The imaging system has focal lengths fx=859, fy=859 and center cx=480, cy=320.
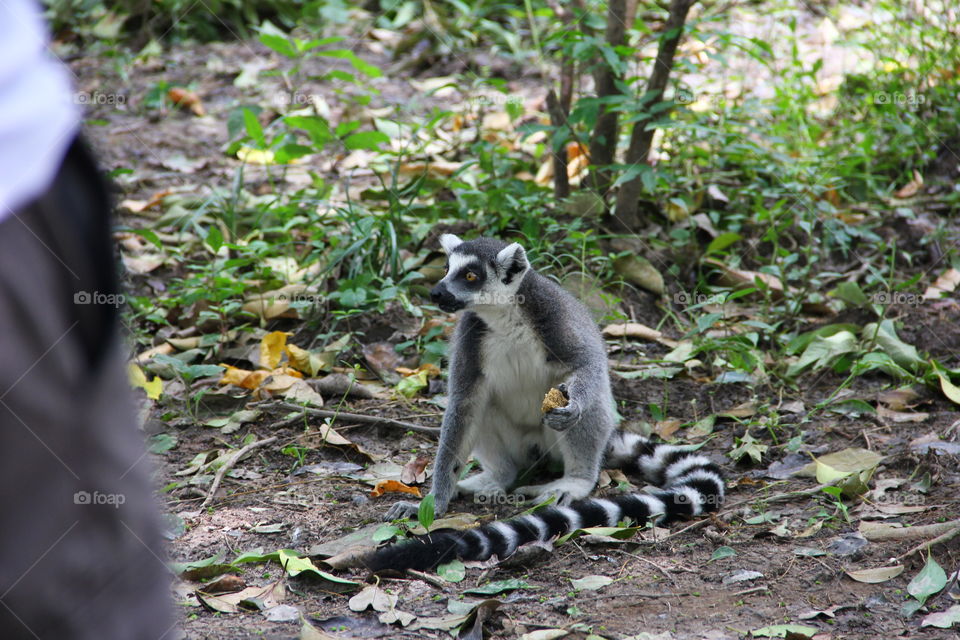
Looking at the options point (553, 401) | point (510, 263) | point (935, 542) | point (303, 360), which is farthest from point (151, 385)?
point (935, 542)

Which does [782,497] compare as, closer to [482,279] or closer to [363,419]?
[482,279]

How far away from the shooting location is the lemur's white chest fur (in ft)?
13.7

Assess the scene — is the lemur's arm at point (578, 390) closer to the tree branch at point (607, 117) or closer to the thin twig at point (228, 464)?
the thin twig at point (228, 464)

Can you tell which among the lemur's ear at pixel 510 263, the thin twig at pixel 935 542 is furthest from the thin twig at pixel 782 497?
the lemur's ear at pixel 510 263

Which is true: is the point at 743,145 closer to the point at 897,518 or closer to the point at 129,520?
the point at 897,518

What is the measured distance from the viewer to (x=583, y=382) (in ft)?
13.3

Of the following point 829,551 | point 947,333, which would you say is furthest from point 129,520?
point 947,333

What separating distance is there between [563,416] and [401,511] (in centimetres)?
83

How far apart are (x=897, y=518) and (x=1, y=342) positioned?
141 inches

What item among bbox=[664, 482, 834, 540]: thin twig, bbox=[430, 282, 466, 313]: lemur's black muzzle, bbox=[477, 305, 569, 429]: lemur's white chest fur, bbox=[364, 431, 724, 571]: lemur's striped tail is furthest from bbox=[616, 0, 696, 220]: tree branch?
bbox=[664, 482, 834, 540]: thin twig

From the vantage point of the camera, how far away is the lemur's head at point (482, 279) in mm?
4133

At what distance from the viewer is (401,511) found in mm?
3760

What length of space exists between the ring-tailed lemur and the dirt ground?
0.28m

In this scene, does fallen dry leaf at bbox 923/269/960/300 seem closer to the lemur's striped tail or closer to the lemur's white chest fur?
the lemur's striped tail
